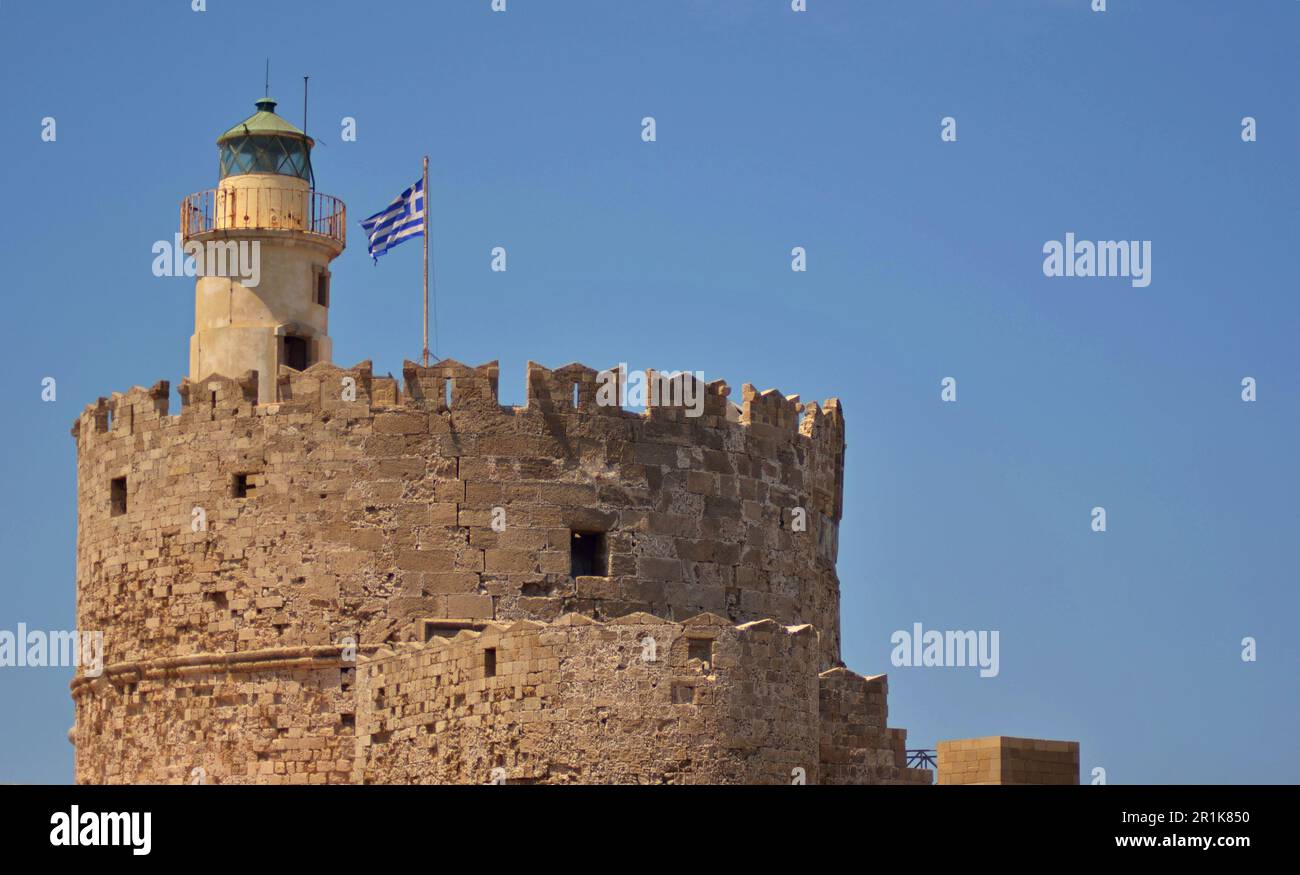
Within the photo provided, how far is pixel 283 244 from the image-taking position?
4369cm

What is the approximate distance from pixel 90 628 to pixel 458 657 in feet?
26.5

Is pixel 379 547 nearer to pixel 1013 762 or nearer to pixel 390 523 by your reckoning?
pixel 390 523

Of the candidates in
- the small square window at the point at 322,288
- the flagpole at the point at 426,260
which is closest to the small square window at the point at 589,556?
the flagpole at the point at 426,260

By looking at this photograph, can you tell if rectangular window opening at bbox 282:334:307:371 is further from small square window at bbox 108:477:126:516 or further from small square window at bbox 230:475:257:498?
small square window at bbox 230:475:257:498

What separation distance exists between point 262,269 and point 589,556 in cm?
939

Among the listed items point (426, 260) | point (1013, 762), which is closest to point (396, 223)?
point (426, 260)

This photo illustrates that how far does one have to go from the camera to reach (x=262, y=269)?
4347 centimetres

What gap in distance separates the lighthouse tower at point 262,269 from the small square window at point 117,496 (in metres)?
4.31

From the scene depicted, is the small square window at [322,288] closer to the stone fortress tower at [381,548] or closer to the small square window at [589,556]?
the stone fortress tower at [381,548]

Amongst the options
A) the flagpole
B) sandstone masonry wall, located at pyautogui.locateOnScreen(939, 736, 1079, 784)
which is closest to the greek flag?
the flagpole

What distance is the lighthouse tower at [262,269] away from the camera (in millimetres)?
43156

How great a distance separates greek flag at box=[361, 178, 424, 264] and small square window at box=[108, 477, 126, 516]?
540 cm
